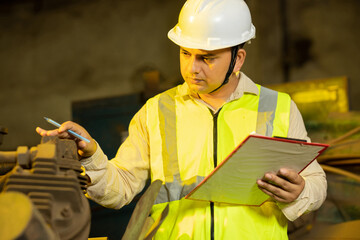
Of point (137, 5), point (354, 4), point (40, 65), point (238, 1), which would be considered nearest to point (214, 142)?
point (238, 1)

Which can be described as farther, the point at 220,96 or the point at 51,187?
the point at 220,96

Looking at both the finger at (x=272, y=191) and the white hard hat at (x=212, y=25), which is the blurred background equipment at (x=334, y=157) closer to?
the finger at (x=272, y=191)

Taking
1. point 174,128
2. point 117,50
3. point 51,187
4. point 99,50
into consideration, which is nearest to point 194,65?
point 174,128

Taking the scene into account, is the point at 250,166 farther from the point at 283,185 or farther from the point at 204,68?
the point at 204,68

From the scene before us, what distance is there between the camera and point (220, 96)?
83.5 inches

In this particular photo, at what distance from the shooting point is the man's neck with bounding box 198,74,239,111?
2107 millimetres

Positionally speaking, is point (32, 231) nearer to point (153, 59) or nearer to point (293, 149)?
point (293, 149)

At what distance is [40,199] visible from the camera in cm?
126

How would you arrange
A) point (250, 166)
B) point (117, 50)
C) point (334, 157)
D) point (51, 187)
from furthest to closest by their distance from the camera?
1. point (117, 50)
2. point (334, 157)
3. point (250, 166)
4. point (51, 187)

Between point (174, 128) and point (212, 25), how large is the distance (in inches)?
16.9

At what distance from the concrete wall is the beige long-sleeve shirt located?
3087 mm

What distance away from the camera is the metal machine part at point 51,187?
1.28 metres

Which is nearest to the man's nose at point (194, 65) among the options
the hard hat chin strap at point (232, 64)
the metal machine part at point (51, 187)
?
the hard hat chin strap at point (232, 64)

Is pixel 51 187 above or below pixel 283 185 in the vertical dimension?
above
